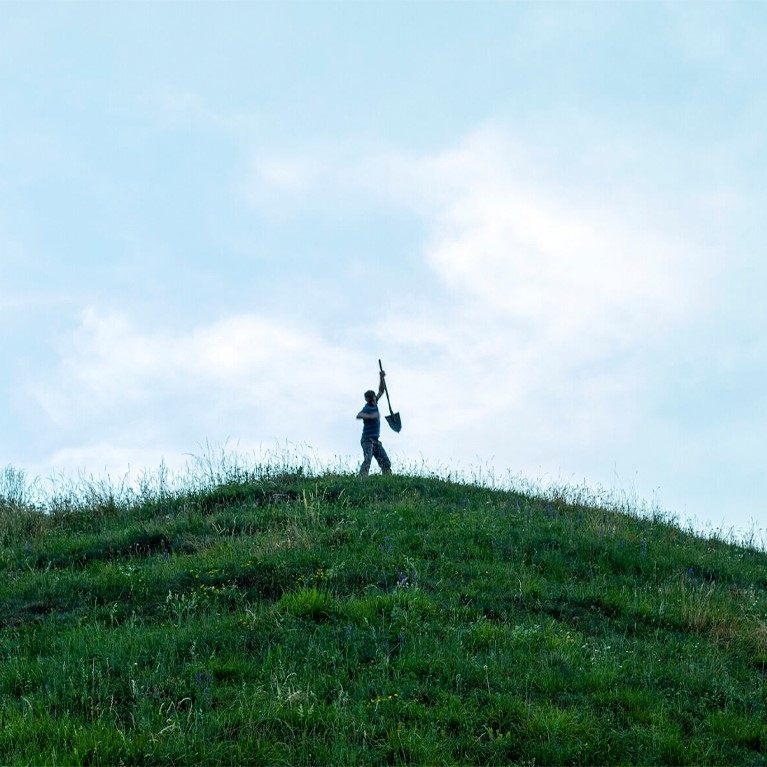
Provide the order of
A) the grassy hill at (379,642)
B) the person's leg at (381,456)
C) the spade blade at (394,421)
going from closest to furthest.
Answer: the grassy hill at (379,642) < the person's leg at (381,456) < the spade blade at (394,421)

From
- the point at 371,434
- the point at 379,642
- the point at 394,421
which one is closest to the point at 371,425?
the point at 371,434

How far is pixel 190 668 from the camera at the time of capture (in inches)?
261

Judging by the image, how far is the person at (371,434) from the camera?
17531 mm

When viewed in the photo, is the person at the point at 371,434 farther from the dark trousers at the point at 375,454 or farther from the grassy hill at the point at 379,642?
the grassy hill at the point at 379,642

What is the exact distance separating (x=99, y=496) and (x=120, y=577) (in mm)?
6071

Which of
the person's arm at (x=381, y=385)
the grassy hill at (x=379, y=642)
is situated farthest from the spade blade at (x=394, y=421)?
the grassy hill at (x=379, y=642)

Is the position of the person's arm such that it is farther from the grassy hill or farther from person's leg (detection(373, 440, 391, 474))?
the grassy hill

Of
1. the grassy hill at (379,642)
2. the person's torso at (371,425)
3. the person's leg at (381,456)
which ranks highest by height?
the person's torso at (371,425)

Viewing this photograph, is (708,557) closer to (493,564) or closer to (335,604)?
(493,564)

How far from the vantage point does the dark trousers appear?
688 inches

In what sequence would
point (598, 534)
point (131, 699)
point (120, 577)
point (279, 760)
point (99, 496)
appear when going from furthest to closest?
point (99, 496)
point (598, 534)
point (120, 577)
point (131, 699)
point (279, 760)

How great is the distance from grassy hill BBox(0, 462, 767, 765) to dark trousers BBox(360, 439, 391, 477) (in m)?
4.82

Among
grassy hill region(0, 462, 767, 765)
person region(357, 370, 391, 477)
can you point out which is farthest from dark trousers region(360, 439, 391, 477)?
grassy hill region(0, 462, 767, 765)

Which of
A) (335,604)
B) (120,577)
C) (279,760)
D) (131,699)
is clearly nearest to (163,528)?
(120,577)
